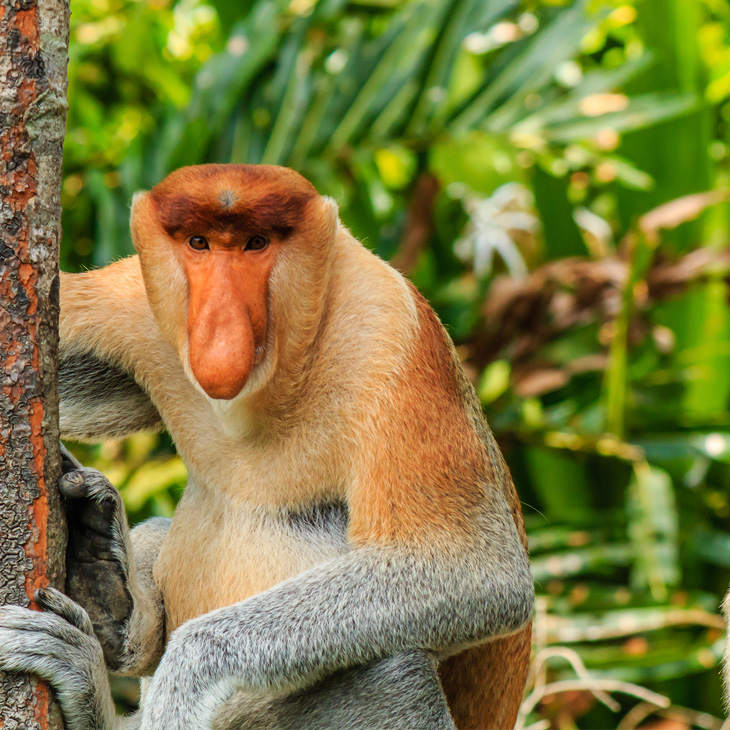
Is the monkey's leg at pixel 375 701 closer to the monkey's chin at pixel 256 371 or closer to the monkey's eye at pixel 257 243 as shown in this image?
the monkey's chin at pixel 256 371

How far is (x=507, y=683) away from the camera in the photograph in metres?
2.57

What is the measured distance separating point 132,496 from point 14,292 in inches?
97.8

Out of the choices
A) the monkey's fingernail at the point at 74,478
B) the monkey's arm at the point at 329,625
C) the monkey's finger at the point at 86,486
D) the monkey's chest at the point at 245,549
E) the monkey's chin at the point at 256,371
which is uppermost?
the monkey's chin at the point at 256,371

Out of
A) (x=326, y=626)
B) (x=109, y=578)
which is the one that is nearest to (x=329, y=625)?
(x=326, y=626)

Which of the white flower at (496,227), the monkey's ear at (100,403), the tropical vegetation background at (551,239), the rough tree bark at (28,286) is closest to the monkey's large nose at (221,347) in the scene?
the rough tree bark at (28,286)

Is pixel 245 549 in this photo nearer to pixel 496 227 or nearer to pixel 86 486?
pixel 86 486

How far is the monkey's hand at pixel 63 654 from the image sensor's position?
1863mm

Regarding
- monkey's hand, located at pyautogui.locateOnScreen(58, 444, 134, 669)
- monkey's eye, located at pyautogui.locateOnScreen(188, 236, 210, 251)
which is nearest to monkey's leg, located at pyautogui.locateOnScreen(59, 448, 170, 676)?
monkey's hand, located at pyautogui.locateOnScreen(58, 444, 134, 669)

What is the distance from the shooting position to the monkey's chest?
2.31m

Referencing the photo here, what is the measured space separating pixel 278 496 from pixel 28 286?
2.69 feet

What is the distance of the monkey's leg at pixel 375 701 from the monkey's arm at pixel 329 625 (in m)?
0.03

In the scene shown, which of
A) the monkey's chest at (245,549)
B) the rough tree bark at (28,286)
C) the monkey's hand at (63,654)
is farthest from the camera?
the monkey's chest at (245,549)

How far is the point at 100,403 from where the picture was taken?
2.58 metres

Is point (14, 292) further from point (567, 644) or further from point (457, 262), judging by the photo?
point (457, 262)
